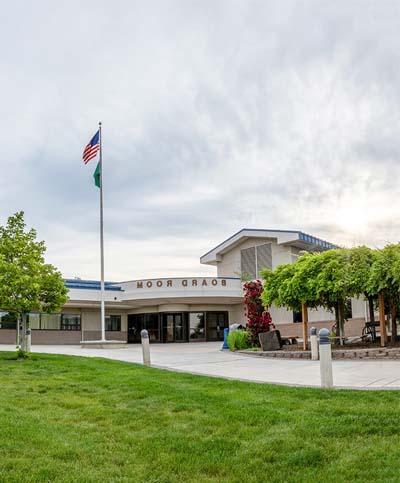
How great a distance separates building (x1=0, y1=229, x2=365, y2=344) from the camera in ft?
104

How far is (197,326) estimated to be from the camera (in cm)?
3522

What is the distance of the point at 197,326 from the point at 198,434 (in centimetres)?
2924

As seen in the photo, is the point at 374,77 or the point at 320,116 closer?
the point at 374,77

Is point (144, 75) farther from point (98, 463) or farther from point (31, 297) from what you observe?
point (98, 463)

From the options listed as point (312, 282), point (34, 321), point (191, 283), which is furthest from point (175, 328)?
point (312, 282)

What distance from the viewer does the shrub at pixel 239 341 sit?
20922 millimetres

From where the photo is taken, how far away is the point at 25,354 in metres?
16.8

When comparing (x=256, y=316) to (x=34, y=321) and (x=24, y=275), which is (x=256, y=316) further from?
(x=34, y=321)

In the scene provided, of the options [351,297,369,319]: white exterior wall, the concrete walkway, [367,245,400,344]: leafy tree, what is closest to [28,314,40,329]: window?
[351,297,369,319]: white exterior wall

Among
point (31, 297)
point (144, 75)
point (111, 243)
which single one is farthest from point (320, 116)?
point (111, 243)

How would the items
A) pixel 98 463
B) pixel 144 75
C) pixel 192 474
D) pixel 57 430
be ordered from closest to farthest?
pixel 192 474, pixel 98 463, pixel 57 430, pixel 144 75

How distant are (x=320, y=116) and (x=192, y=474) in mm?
12751

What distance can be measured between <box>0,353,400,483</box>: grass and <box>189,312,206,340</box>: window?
25265mm

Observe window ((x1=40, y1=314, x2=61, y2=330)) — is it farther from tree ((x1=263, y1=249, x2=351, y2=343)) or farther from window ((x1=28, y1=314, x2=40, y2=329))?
tree ((x1=263, y1=249, x2=351, y2=343))
